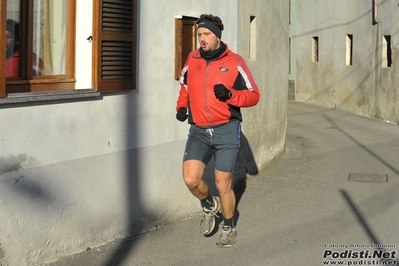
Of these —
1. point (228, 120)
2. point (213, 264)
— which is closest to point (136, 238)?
point (213, 264)

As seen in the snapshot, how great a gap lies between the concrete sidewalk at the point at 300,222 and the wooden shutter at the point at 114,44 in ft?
5.08

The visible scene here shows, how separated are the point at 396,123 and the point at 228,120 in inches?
540

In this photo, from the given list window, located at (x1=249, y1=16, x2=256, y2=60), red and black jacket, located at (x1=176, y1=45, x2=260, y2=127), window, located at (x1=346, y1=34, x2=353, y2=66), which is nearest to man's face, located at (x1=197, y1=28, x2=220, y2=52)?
red and black jacket, located at (x1=176, y1=45, x2=260, y2=127)

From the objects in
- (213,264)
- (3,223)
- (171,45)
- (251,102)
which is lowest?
(213,264)

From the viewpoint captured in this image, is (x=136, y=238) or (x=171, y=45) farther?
(x=171, y=45)

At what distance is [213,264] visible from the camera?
20.5 feet

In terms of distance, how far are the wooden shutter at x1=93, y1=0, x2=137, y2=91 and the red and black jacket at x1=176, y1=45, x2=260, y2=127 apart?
0.77m

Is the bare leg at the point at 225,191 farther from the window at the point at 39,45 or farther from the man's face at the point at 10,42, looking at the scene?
the man's face at the point at 10,42

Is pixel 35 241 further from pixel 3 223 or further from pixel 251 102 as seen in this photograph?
pixel 251 102

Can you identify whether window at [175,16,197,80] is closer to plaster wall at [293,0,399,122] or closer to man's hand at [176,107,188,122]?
man's hand at [176,107,188,122]

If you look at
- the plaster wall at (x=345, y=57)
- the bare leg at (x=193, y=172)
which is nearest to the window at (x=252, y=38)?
the bare leg at (x=193, y=172)

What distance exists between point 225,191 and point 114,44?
172 centimetres

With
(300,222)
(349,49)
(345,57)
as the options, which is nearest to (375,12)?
(349,49)

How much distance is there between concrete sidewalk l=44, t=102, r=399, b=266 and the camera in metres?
6.48
